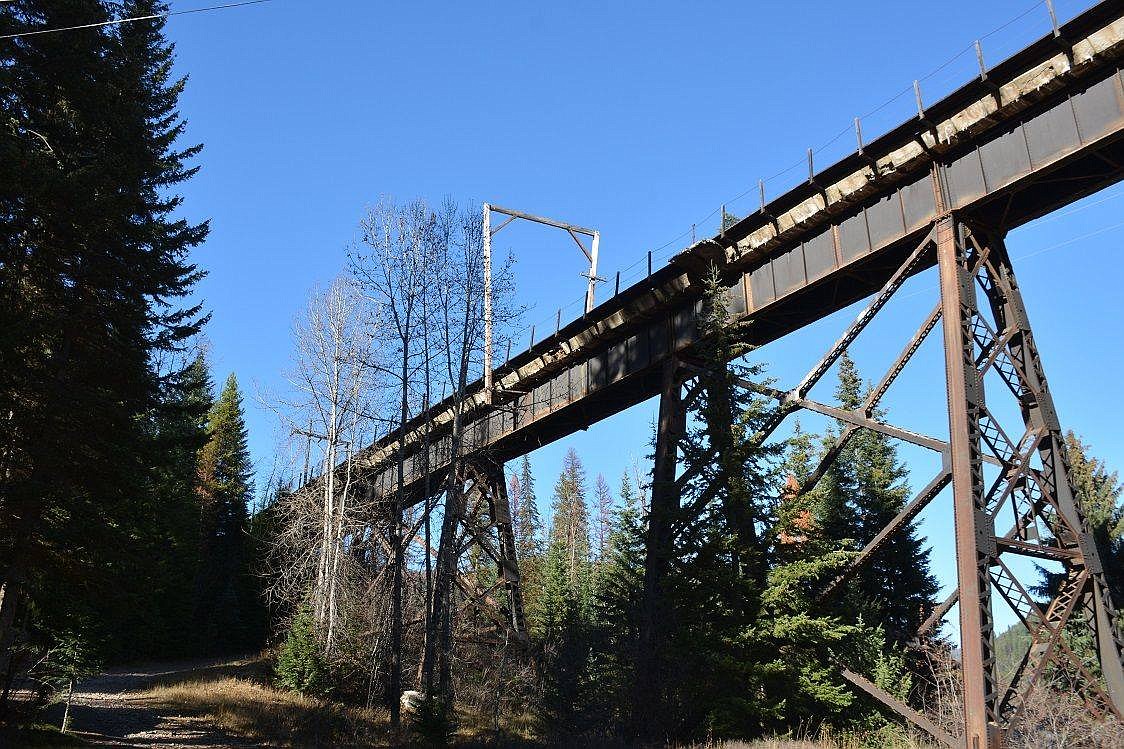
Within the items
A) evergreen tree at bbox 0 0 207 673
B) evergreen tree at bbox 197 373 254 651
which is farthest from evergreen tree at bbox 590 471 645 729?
evergreen tree at bbox 197 373 254 651

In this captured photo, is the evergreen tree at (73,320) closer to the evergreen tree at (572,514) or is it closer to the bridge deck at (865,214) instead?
the bridge deck at (865,214)

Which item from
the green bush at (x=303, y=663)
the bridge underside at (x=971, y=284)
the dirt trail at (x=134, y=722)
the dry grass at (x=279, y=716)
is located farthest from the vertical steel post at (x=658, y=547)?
the green bush at (x=303, y=663)

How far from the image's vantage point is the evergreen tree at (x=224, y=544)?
122 ft

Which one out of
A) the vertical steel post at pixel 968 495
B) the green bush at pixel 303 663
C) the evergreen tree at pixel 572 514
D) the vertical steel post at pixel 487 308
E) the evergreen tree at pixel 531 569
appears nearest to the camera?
the vertical steel post at pixel 968 495

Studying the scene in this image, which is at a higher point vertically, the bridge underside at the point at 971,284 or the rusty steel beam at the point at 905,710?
the bridge underside at the point at 971,284

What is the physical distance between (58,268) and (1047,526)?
54.1 feet

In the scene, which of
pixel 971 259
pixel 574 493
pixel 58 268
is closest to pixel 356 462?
pixel 58 268

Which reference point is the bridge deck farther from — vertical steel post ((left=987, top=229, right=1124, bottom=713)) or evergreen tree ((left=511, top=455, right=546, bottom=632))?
evergreen tree ((left=511, top=455, right=546, bottom=632))

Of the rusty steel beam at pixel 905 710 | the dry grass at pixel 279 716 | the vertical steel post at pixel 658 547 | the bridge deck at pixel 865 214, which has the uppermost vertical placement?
the bridge deck at pixel 865 214

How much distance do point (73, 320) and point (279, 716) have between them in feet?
33.8

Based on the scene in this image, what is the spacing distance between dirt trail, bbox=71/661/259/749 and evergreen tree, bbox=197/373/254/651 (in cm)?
1325

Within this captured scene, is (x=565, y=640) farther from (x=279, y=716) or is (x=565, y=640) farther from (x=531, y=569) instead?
(x=531, y=569)

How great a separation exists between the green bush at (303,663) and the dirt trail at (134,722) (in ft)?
10.5

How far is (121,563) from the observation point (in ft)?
44.5
